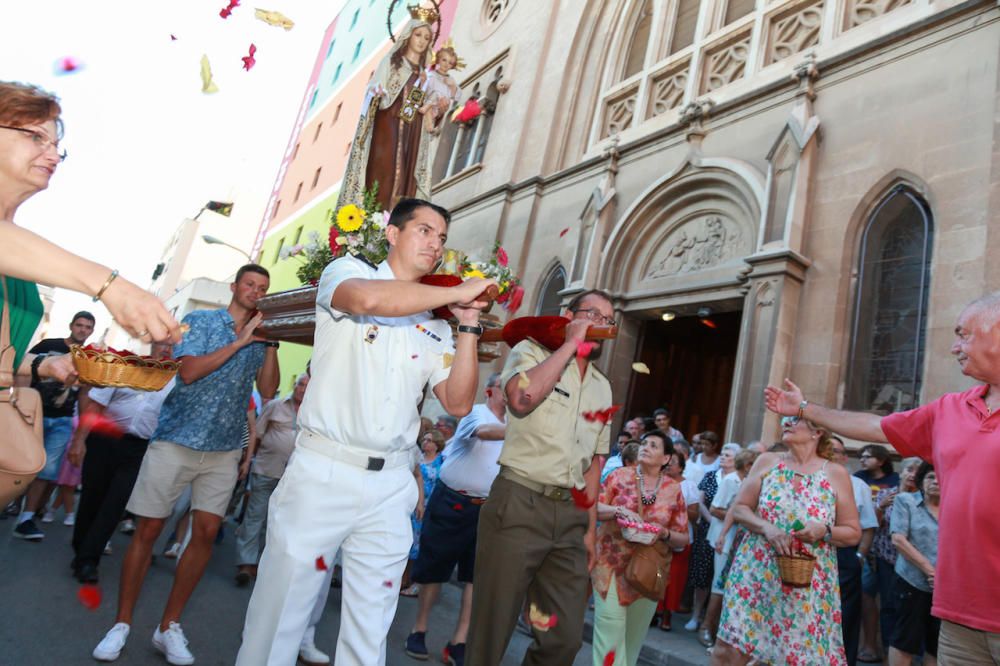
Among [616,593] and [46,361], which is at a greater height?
[46,361]

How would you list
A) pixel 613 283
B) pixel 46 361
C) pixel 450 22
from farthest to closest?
pixel 450 22, pixel 613 283, pixel 46 361

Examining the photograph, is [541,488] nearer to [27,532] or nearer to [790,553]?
[790,553]

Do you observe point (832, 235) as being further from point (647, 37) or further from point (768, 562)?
point (647, 37)

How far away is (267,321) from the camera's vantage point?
456 centimetres

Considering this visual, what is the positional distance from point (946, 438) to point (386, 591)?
2.68m

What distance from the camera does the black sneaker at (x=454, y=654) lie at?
4719 millimetres

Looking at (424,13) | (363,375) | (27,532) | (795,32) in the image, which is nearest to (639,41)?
(795,32)

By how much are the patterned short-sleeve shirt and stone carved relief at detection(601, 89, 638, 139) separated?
36.4 feet

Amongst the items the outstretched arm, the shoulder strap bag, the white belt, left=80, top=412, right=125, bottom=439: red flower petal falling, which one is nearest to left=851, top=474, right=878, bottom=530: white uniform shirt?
the shoulder strap bag

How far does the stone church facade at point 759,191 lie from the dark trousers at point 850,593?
273cm

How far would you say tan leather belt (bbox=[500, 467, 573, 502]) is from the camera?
356 centimetres

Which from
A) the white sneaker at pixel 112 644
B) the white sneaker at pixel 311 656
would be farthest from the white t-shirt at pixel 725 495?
the white sneaker at pixel 112 644

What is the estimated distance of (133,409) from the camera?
5945 millimetres

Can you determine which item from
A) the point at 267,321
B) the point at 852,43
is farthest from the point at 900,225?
the point at 267,321
